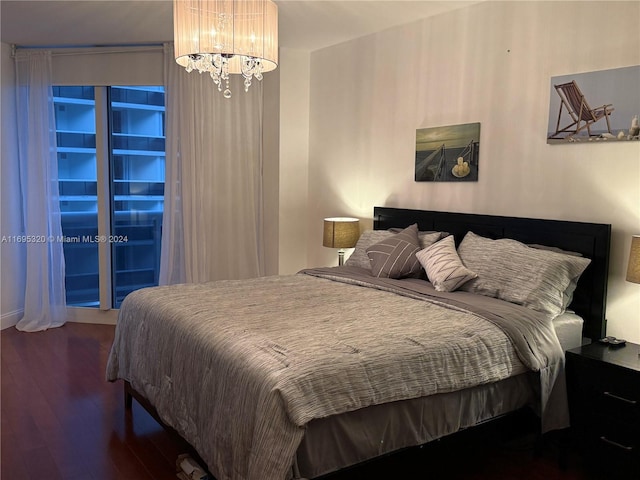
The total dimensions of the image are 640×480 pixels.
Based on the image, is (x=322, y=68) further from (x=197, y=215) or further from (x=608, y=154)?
(x=608, y=154)

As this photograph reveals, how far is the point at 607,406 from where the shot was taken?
2438 millimetres

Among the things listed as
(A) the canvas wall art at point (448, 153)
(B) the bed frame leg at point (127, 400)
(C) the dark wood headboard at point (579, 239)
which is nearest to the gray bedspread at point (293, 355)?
(B) the bed frame leg at point (127, 400)

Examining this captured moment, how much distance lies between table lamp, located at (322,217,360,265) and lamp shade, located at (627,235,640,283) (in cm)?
220

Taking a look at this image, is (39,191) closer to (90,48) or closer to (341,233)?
(90,48)

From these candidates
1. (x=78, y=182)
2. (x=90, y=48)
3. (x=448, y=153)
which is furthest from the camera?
(x=78, y=182)

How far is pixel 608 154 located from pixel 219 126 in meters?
3.23

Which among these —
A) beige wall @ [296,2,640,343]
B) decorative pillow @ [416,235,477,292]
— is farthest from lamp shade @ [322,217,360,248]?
decorative pillow @ [416,235,477,292]

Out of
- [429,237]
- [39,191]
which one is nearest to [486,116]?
[429,237]

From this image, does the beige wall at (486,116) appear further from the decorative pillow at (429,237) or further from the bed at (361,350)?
the decorative pillow at (429,237)

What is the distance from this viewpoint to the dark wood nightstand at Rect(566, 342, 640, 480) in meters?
2.35

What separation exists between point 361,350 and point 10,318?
420cm

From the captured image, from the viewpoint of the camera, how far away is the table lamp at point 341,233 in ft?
14.4

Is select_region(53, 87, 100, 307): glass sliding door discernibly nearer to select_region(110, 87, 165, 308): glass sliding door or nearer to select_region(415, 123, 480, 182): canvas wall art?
select_region(110, 87, 165, 308): glass sliding door

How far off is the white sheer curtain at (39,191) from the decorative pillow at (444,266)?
11.3 feet
